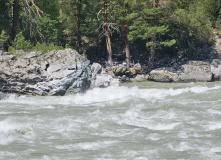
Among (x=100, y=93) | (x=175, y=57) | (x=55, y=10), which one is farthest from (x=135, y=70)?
(x=55, y=10)

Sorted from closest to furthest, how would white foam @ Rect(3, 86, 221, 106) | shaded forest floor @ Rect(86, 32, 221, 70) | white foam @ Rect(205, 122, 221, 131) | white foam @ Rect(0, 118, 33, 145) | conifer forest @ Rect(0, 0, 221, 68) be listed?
white foam @ Rect(0, 118, 33, 145) → white foam @ Rect(205, 122, 221, 131) → white foam @ Rect(3, 86, 221, 106) → conifer forest @ Rect(0, 0, 221, 68) → shaded forest floor @ Rect(86, 32, 221, 70)

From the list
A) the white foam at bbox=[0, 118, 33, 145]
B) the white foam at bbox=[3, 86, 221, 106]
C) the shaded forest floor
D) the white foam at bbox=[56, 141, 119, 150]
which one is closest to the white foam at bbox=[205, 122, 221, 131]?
the white foam at bbox=[56, 141, 119, 150]

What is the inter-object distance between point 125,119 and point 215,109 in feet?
12.6

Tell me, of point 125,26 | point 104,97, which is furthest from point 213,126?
point 125,26

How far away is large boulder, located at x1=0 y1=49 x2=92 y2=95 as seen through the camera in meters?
17.1

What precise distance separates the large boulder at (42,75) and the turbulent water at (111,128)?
3.14ft

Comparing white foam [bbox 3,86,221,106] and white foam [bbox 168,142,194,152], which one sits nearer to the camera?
white foam [bbox 168,142,194,152]

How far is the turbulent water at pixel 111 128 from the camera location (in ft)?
26.7

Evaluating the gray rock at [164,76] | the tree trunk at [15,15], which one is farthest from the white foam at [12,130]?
the gray rock at [164,76]

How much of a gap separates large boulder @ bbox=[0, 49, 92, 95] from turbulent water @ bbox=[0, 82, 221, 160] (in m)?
0.96

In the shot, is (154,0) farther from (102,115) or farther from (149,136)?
(149,136)

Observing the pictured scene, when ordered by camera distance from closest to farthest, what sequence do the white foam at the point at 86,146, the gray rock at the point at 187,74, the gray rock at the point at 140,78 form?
the white foam at the point at 86,146, the gray rock at the point at 187,74, the gray rock at the point at 140,78

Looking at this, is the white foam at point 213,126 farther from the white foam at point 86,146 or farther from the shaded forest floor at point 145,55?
the shaded forest floor at point 145,55

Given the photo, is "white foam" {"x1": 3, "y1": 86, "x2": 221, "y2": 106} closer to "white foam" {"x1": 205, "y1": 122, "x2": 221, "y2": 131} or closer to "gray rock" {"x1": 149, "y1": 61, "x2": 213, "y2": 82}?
"white foam" {"x1": 205, "y1": 122, "x2": 221, "y2": 131}
